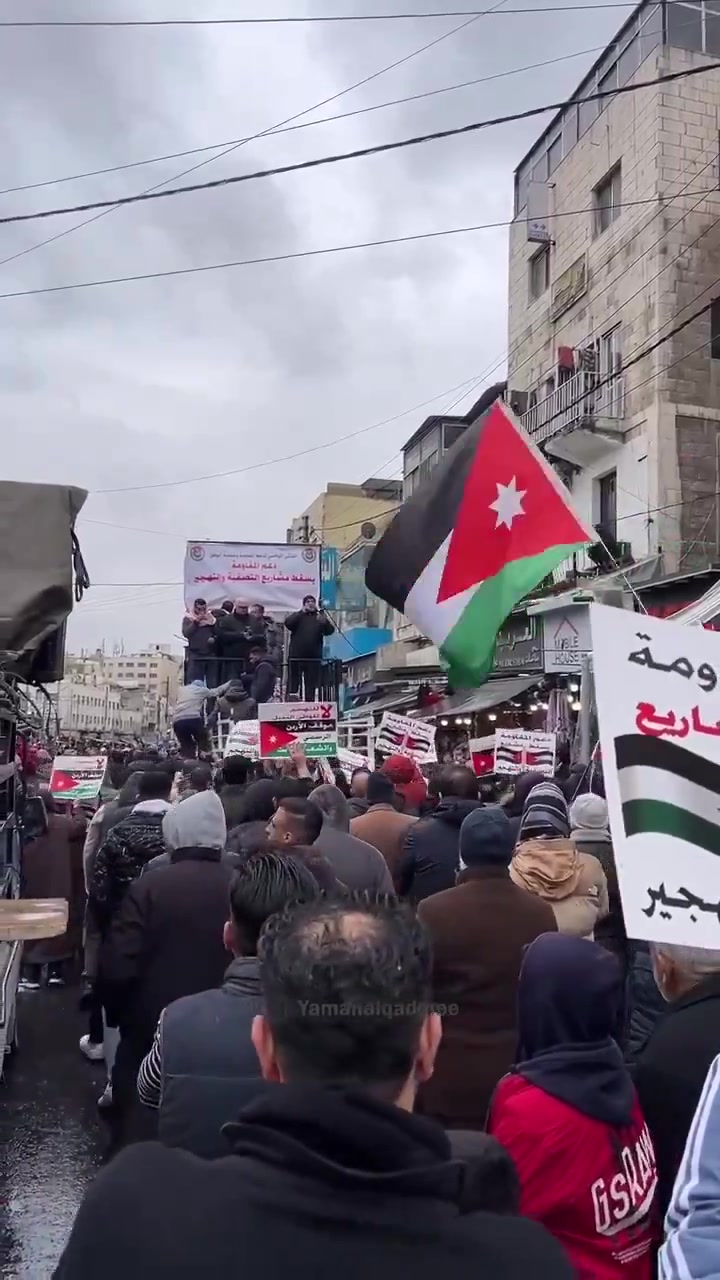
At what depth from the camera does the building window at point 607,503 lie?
21.4 meters

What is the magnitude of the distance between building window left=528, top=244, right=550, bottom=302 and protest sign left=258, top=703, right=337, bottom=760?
54.2 ft

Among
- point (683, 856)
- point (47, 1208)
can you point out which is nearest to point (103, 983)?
point (47, 1208)

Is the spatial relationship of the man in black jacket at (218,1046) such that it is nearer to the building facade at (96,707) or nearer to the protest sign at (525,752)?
the protest sign at (525,752)

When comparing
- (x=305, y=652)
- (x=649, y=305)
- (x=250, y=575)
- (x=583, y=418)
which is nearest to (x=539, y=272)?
(x=649, y=305)

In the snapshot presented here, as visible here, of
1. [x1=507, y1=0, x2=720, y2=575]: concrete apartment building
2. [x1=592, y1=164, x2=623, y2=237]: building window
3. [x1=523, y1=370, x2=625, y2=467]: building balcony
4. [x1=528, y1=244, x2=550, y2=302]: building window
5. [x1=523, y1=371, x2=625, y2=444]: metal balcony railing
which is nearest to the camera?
[x1=507, y1=0, x2=720, y2=575]: concrete apartment building

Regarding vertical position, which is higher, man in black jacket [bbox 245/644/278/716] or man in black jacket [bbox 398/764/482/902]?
man in black jacket [bbox 245/644/278/716]

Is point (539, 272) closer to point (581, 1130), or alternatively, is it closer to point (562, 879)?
point (562, 879)

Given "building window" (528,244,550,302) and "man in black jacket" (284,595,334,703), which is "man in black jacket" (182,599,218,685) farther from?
"building window" (528,244,550,302)

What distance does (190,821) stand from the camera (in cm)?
435

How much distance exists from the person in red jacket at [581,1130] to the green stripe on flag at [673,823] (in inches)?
14.5

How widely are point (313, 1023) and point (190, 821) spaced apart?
9.49 feet

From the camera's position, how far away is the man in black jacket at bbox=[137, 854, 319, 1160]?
2.45 meters

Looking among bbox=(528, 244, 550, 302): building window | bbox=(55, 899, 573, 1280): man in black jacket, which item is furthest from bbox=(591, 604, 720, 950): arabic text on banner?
bbox=(528, 244, 550, 302): building window

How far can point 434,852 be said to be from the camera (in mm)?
6012
